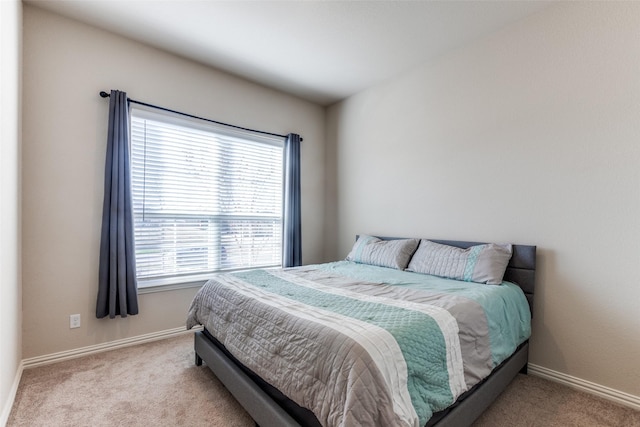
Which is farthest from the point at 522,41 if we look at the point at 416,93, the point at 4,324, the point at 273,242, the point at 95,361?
the point at 95,361

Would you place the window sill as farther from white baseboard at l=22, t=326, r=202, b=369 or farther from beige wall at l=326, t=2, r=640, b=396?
beige wall at l=326, t=2, r=640, b=396

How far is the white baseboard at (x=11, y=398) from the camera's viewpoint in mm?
1614

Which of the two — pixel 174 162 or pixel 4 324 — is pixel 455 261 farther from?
pixel 4 324

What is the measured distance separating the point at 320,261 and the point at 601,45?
3.41 m

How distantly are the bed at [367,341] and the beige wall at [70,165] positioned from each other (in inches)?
39.5

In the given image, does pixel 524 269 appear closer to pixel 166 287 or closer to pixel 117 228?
pixel 166 287

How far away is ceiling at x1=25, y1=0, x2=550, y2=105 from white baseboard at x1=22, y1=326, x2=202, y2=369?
8.98 ft

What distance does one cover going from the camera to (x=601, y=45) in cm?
202

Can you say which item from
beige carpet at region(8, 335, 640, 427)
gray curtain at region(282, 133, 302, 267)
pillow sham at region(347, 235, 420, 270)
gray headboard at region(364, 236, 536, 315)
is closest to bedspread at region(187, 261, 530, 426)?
gray headboard at region(364, 236, 536, 315)

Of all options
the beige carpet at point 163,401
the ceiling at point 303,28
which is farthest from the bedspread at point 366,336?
the ceiling at point 303,28

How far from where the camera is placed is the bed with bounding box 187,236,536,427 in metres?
1.14

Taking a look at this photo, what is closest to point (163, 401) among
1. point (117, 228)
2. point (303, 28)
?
point (117, 228)

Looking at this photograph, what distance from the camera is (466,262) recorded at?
2363mm

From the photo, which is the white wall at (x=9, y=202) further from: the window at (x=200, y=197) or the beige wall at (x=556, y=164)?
the beige wall at (x=556, y=164)
